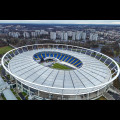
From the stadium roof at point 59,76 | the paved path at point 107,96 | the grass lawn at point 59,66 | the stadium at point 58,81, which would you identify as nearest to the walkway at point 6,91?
the stadium at point 58,81

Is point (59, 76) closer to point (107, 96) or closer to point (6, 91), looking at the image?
point (107, 96)

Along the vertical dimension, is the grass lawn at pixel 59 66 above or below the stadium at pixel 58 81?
below

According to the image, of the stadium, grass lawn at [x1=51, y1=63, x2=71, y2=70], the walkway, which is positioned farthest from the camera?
grass lawn at [x1=51, y1=63, x2=71, y2=70]

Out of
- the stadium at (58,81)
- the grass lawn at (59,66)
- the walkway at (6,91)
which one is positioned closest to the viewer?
the stadium at (58,81)

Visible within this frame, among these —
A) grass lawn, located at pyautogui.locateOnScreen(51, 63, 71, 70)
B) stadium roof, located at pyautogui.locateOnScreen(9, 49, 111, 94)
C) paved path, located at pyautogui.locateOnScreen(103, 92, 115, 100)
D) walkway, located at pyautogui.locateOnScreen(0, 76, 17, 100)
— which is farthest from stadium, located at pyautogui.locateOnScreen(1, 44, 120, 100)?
grass lawn, located at pyautogui.locateOnScreen(51, 63, 71, 70)

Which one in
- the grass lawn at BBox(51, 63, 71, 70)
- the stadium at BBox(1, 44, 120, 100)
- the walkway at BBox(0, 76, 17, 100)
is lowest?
the walkway at BBox(0, 76, 17, 100)

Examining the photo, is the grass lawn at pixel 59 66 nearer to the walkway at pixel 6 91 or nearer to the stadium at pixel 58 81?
the stadium at pixel 58 81

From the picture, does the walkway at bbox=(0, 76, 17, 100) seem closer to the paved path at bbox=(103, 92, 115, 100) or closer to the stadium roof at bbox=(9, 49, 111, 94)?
the stadium roof at bbox=(9, 49, 111, 94)

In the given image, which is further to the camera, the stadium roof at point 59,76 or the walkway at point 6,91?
the walkway at point 6,91

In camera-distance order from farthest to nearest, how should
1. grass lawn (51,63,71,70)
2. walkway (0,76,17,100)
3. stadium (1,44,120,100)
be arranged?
grass lawn (51,63,71,70)
walkway (0,76,17,100)
stadium (1,44,120,100)

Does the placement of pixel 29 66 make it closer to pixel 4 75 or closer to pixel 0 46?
pixel 4 75

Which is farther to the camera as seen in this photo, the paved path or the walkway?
the paved path
